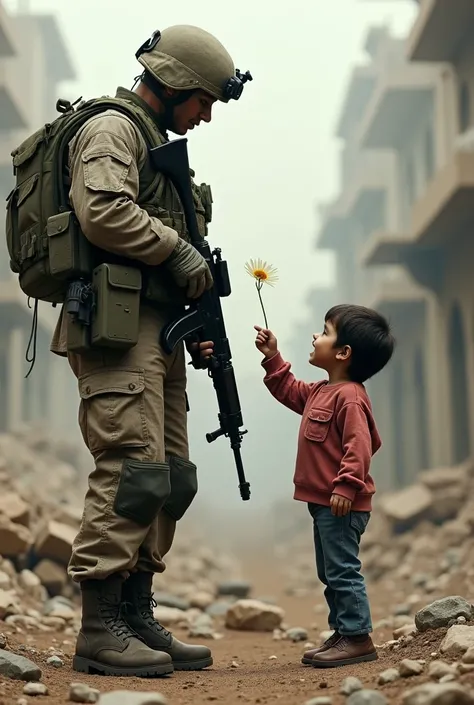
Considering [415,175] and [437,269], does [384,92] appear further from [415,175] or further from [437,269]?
[437,269]

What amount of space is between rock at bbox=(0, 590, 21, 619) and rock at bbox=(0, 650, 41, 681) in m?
1.84

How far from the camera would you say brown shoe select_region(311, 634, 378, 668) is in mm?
3547

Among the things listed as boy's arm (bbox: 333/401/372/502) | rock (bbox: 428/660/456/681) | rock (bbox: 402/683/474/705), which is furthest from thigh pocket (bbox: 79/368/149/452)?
rock (bbox: 402/683/474/705)

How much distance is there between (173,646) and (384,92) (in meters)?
16.6

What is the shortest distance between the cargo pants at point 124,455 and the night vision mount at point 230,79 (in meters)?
0.90

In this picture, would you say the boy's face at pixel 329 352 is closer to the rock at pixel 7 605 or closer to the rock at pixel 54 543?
the rock at pixel 7 605

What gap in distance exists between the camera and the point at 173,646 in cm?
381

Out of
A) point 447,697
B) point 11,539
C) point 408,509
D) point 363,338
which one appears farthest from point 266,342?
point 408,509

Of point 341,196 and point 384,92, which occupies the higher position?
point 341,196

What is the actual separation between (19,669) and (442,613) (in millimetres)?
1598

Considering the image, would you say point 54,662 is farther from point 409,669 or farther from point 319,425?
point 409,669

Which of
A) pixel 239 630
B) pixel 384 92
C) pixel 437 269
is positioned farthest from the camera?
pixel 384 92

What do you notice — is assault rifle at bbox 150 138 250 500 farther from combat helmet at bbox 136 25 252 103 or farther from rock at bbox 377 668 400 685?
rock at bbox 377 668 400 685

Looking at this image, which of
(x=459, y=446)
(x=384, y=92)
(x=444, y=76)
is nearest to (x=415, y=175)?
(x=384, y=92)
